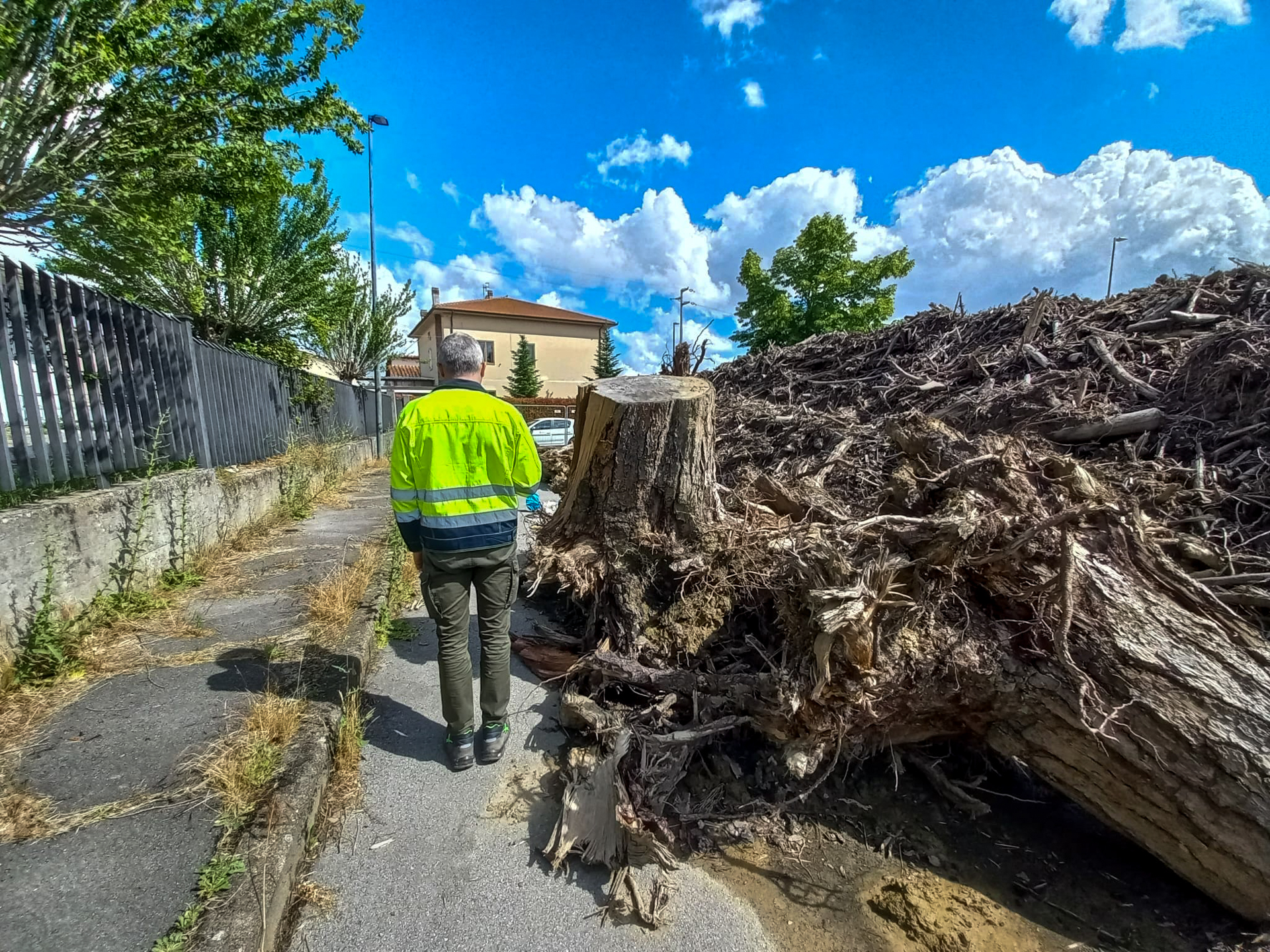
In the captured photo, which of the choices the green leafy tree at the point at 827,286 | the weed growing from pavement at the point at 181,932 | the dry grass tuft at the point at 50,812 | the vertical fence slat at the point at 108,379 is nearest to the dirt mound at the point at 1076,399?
the weed growing from pavement at the point at 181,932

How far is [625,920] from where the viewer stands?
1.91 meters

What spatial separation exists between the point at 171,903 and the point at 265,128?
6.43 meters

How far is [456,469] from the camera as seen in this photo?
256cm

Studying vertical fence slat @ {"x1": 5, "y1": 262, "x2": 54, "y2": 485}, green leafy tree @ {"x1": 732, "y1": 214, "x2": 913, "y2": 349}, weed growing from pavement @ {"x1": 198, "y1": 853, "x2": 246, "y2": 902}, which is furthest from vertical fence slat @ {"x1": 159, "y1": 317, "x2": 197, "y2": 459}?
green leafy tree @ {"x1": 732, "y1": 214, "x2": 913, "y2": 349}

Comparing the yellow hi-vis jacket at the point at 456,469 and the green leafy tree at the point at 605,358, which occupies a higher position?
the green leafy tree at the point at 605,358

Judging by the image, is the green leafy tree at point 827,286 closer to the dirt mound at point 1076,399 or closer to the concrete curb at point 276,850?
the dirt mound at point 1076,399

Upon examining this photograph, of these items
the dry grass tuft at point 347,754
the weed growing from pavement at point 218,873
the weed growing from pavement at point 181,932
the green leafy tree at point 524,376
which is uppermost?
the green leafy tree at point 524,376

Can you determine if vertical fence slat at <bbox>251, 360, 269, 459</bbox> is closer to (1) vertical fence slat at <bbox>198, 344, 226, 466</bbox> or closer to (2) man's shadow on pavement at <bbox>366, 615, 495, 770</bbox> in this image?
(1) vertical fence slat at <bbox>198, 344, 226, 466</bbox>

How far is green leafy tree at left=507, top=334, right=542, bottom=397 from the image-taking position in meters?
36.0

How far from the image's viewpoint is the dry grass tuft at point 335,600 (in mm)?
3500

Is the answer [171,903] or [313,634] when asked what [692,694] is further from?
[313,634]

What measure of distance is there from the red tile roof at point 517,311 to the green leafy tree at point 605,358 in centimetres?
124

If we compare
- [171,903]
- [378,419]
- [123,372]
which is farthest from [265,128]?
[378,419]

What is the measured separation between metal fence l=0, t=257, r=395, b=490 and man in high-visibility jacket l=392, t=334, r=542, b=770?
253 cm
